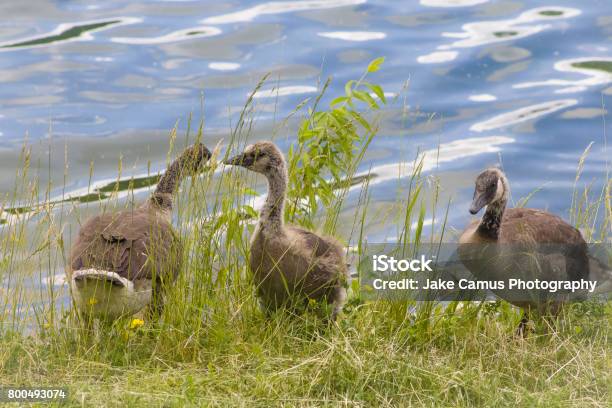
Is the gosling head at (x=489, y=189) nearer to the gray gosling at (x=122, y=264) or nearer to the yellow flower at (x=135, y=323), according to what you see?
the gray gosling at (x=122, y=264)

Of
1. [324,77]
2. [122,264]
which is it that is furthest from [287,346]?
[324,77]

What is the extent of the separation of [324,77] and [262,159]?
34.8 ft

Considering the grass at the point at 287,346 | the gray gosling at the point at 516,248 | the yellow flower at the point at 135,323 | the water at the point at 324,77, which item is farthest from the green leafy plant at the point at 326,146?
Answer: the water at the point at 324,77

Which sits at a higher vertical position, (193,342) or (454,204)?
(193,342)

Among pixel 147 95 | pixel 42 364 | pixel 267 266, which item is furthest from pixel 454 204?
pixel 42 364

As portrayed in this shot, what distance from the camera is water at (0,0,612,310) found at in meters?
15.2

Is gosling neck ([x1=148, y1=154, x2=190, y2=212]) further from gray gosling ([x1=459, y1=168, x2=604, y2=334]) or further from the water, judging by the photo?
the water

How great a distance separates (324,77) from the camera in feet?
58.4

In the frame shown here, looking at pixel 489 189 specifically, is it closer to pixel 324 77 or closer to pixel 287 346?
pixel 287 346

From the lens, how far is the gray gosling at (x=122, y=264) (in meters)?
6.75

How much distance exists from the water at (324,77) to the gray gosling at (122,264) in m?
6.59

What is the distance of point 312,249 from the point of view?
23.6 ft

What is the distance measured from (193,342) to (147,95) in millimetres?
11185

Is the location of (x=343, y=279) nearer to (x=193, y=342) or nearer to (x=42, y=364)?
(x=193, y=342)
